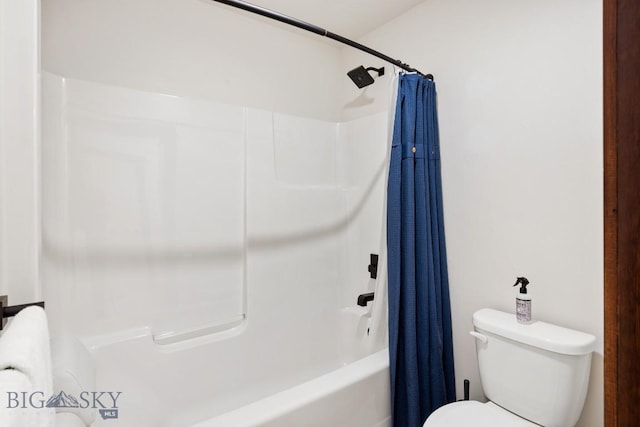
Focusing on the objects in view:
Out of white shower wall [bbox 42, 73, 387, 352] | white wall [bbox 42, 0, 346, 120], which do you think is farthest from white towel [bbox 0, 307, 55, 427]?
white wall [bbox 42, 0, 346, 120]

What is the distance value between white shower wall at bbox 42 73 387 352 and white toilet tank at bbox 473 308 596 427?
3.06 ft

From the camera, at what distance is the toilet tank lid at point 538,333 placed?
3.74 ft

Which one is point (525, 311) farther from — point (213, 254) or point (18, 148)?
point (18, 148)

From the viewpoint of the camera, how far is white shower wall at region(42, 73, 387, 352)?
57.1 inches

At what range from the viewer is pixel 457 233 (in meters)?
1.69

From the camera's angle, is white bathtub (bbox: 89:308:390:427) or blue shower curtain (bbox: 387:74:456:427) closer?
white bathtub (bbox: 89:308:390:427)

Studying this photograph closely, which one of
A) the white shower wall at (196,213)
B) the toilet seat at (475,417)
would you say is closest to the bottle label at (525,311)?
the toilet seat at (475,417)

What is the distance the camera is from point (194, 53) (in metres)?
1.81

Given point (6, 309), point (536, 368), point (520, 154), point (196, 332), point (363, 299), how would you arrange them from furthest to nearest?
point (363, 299)
point (196, 332)
point (520, 154)
point (536, 368)
point (6, 309)

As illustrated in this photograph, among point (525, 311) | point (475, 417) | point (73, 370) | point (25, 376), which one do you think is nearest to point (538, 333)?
point (525, 311)

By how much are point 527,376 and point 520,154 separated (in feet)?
3.07

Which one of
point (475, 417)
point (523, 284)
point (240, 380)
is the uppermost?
point (523, 284)

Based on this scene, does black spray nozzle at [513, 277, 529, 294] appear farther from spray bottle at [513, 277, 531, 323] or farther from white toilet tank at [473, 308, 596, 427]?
white toilet tank at [473, 308, 596, 427]

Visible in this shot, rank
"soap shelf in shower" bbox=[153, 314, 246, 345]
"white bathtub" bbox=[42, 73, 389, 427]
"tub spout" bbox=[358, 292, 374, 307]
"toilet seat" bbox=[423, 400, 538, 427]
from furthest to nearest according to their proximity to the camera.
Answer: "tub spout" bbox=[358, 292, 374, 307], "soap shelf in shower" bbox=[153, 314, 246, 345], "white bathtub" bbox=[42, 73, 389, 427], "toilet seat" bbox=[423, 400, 538, 427]
